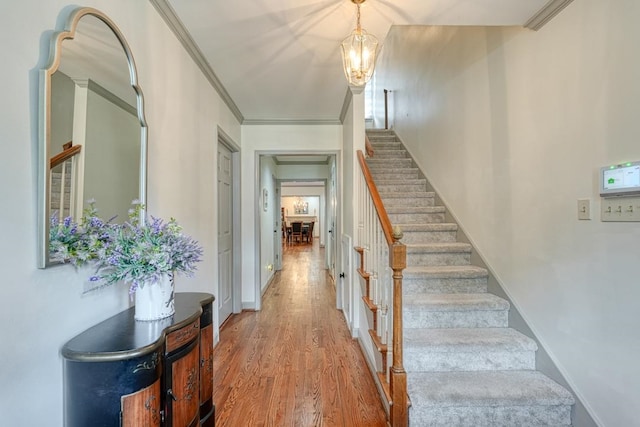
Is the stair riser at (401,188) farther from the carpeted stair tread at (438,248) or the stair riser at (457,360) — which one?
the stair riser at (457,360)

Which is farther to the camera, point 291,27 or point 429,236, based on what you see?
point 429,236

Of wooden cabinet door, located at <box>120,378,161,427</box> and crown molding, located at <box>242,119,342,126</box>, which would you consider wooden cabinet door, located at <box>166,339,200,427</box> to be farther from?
crown molding, located at <box>242,119,342,126</box>

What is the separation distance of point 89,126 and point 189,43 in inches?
52.1

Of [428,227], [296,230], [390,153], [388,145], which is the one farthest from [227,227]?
[296,230]

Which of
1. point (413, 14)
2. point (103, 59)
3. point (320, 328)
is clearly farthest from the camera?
point (320, 328)

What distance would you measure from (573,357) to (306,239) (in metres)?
10.8

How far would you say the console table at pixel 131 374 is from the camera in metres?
0.97

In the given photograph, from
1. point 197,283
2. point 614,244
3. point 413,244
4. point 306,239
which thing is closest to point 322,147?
point 413,244

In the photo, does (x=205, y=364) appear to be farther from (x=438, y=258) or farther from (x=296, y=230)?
(x=296, y=230)

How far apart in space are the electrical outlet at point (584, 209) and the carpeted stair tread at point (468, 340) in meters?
0.91

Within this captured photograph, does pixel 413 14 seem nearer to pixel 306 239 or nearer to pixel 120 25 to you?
pixel 120 25

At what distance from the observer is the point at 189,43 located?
2.15 metres

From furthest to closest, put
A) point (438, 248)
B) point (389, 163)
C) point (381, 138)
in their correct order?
point (381, 138) → point (389, 163) → point (438, 248)

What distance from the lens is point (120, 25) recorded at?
1.41 meters
